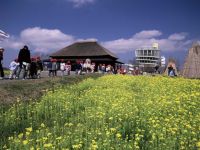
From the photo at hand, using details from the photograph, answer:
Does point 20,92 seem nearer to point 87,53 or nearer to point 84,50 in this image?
point 87,53

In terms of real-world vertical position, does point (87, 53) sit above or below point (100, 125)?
above

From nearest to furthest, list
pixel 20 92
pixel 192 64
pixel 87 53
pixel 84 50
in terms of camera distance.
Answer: pixel 20 92 → pixel 192 64 → pixel 87 53 → pixel 84 50

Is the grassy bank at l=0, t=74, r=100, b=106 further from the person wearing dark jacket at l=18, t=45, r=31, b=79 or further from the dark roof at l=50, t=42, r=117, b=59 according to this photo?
the dark roof at l=50, t=42, r=117, b=59

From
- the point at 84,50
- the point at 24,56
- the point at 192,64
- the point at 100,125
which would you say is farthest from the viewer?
the point at 84,50

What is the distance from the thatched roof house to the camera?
263 feet

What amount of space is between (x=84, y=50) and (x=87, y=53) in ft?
9.94

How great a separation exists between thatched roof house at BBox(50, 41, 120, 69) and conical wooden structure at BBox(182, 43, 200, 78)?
45.9 meters

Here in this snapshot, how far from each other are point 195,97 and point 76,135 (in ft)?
21.7

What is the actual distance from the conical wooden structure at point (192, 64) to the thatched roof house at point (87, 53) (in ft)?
150

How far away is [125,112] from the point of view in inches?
403

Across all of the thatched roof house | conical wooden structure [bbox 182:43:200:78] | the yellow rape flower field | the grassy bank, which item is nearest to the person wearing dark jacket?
the grassy bank

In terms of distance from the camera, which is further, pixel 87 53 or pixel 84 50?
pixel 84 50

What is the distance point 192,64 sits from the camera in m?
33.4

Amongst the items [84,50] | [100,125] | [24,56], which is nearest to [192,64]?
[24,56]
